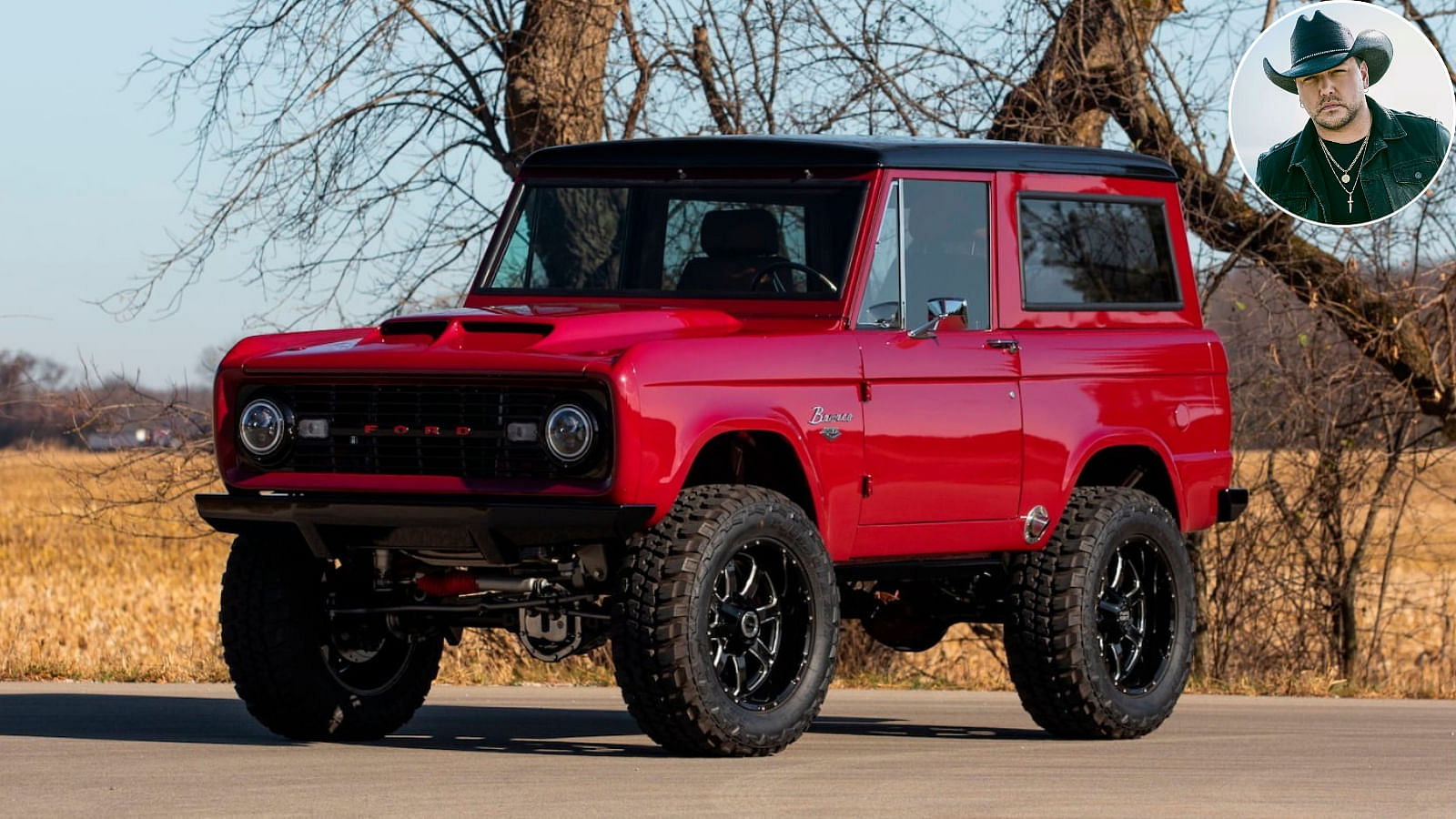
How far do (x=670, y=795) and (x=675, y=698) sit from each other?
0.74 metres

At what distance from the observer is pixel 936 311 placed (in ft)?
29.8

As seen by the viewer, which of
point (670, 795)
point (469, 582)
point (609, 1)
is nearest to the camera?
point (670, 795)

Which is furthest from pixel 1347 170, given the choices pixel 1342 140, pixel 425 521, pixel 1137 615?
pixel 425 521

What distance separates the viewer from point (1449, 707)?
42.2ft

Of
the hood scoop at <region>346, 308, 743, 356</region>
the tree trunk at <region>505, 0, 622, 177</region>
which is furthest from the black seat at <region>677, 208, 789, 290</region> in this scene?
the tree trunk at <region>505, 0, 622, 177</region>

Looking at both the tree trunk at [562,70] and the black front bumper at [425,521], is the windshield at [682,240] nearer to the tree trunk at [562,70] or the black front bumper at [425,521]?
the black front bumper at [425,521]

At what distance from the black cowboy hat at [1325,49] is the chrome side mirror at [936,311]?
7922 millimetres

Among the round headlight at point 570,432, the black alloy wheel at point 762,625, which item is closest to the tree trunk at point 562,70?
the black alloy wheel at point 762,625

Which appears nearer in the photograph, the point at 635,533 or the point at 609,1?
the point at 635,533

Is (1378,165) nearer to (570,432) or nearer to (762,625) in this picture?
(762,625)

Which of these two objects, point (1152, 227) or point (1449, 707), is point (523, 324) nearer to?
point (1152, 227)

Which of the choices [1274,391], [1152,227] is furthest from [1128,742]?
[1274,391]

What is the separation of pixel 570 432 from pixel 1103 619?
10.6 feet

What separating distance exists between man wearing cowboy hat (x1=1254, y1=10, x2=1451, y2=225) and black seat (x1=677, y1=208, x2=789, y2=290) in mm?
7899
